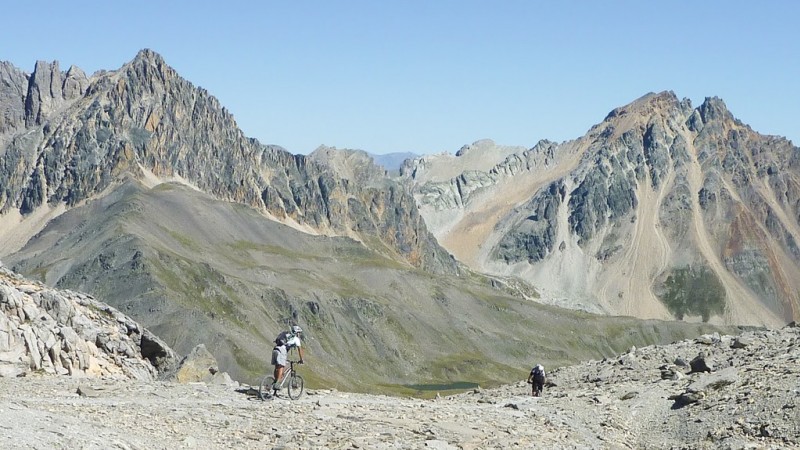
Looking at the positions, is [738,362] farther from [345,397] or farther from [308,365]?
[308,365]

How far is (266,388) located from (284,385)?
99 centimetres

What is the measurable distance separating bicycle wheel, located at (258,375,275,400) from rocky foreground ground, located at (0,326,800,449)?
0.48 metres

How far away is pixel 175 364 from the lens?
53.7m

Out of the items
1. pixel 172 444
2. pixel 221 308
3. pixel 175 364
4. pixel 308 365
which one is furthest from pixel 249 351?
pixel 172 444

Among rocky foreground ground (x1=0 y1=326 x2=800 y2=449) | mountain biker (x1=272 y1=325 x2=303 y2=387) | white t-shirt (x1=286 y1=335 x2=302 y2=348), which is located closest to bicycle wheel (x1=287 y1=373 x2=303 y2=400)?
rocky foreground ground (x1=0 y1=326 x2=800 y2=449)

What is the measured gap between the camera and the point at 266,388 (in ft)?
131

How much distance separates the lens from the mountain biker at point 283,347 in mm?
39397

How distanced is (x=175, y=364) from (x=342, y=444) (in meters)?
22.6

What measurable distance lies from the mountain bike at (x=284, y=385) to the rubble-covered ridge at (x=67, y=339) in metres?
10.5

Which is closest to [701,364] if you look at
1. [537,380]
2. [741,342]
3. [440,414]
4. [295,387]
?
[741,342]

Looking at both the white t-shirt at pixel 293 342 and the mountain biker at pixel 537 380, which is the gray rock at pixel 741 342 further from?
the white t-shirt at pixel 293 342

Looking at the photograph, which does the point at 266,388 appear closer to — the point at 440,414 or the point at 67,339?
the point at 440,414

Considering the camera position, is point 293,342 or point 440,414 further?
point 293,342

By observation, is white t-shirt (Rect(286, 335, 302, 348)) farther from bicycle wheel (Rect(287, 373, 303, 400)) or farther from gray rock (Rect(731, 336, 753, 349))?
gray rock (Rect(731, 336, 753, 349))
